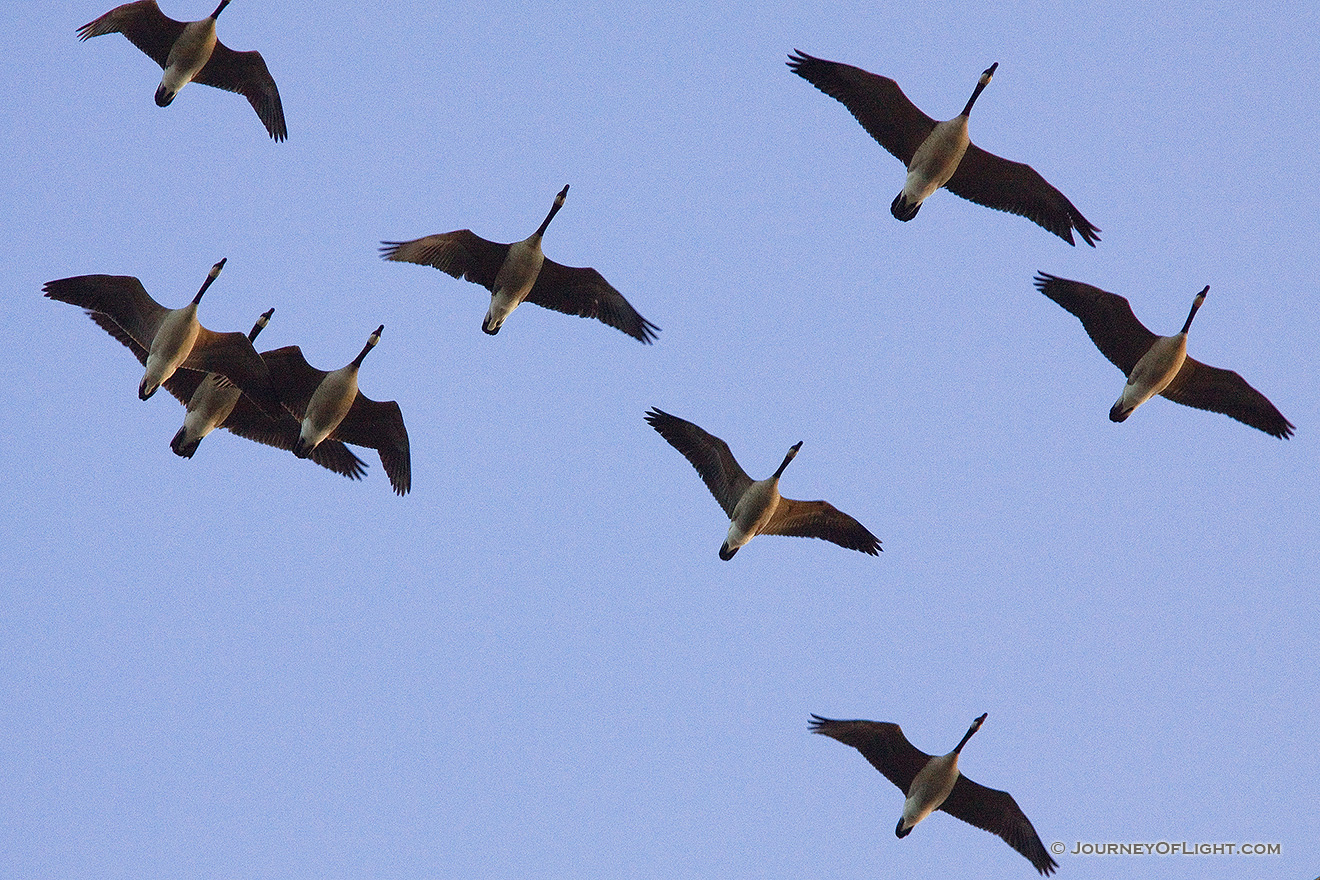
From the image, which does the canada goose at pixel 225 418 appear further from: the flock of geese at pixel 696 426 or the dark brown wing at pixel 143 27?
the dark brown wing at pixel 143 27

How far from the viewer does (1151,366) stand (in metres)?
18.6

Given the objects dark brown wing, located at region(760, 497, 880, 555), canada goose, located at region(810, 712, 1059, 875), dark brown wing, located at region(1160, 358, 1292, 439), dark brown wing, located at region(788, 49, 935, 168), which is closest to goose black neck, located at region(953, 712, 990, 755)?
canada goose, located at region(810, 712, 1059, 875)

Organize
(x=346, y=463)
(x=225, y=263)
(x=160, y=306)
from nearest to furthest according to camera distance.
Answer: (x=160, y=306) → (x=225, y=263) → (x=346, y=463)

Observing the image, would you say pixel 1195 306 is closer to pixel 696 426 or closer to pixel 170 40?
pixel 696 426

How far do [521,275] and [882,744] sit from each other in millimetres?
8098

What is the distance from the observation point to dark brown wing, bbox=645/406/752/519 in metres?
18.8

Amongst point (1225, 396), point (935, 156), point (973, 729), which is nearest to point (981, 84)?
point (935, 156)

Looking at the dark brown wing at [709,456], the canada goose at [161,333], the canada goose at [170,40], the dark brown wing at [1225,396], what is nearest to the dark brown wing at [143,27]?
the canada goose at [170,40]

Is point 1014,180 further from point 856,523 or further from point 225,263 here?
point 225,263

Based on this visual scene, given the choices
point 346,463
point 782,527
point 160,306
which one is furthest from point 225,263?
point 782,527

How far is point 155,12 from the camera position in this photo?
65.0 feet

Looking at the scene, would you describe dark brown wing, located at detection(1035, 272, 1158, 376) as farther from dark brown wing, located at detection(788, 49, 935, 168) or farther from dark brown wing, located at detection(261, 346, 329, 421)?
dark brown wing, located at detection(261, 346, 329, 421)

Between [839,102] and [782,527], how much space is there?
19.2 ft

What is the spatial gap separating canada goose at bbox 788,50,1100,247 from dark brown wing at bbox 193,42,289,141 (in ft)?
26.8
